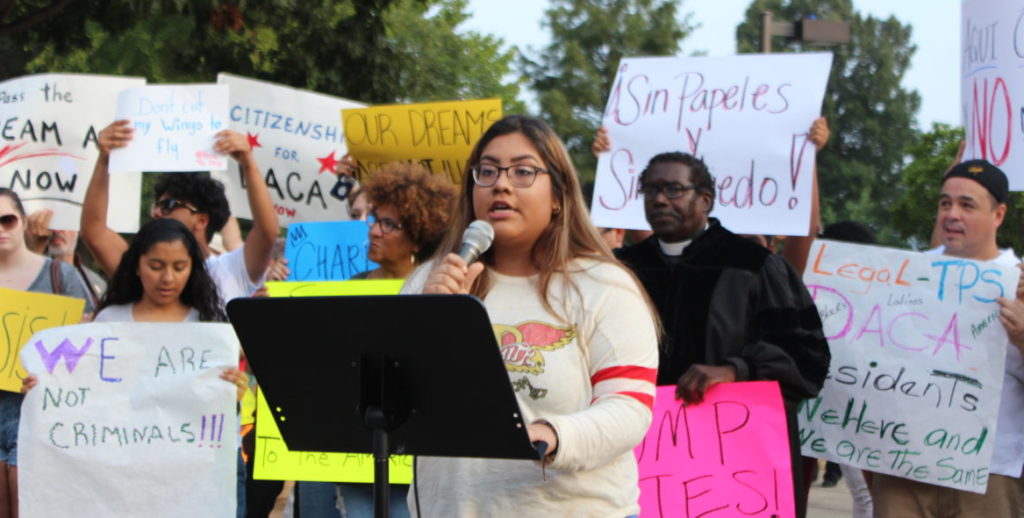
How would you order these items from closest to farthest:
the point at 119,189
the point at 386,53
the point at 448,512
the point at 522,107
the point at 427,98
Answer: the point at 448,512
the point at 119,189
the point at 386,53
the point at 427,98
the point at 522,107

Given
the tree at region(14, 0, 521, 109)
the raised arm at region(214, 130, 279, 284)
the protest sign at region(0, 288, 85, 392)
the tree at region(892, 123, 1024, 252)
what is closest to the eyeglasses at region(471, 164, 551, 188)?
the raised arm at region(214, 130, 279, 284)

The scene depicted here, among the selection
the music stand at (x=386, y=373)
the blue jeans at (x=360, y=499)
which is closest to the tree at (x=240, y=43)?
the blue jeans at (x=360, y=499)

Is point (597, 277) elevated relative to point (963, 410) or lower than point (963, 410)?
elevated

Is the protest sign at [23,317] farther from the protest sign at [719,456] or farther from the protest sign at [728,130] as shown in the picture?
the protest sign at [719,456]

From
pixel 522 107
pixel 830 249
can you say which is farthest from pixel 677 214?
pixel 522 107

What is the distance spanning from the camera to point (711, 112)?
6090 millimetres

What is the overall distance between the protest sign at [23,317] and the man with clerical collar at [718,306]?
2586mm

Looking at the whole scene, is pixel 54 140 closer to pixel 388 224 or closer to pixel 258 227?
pixel 258 227

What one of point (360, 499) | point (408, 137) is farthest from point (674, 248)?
point (408, 137)

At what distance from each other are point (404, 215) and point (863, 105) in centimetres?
7044

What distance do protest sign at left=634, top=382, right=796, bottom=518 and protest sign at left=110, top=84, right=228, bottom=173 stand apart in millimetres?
2794

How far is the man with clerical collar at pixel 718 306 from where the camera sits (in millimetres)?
4453

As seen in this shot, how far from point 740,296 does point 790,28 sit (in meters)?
9.72

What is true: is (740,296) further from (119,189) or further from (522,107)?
(522,107)
